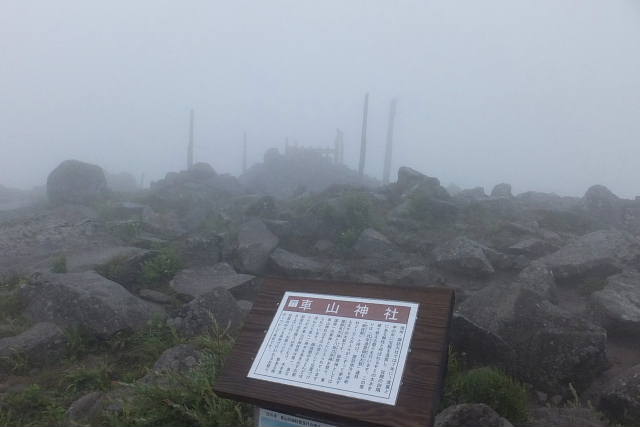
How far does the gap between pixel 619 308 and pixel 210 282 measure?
6.03 meters

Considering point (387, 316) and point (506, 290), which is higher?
point (387, 316)

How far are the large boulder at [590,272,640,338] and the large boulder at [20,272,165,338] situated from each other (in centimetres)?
594

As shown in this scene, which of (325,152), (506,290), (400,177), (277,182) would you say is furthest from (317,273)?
(325,152)

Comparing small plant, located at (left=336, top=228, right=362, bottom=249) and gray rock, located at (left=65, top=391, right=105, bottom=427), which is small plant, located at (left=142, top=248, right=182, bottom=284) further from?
small plant, located at (left=336, top=228, right=362, bottom=249)

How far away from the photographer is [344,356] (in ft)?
10.6

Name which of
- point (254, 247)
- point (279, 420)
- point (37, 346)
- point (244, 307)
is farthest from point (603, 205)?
point (37, 346)

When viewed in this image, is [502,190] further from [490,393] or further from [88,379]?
[88,379]

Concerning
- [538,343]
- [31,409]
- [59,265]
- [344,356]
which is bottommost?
[31,409]

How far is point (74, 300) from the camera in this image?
21.1 feet

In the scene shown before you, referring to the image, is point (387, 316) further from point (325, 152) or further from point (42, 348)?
point (325, 152)

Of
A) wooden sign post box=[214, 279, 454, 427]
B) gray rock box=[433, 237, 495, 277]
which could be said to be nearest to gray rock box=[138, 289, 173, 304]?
wooden sign post box=[214, 279, 454, 427]

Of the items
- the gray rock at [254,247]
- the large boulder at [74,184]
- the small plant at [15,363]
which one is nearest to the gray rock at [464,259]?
the gray rock at [254,247]

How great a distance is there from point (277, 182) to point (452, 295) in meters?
20.3

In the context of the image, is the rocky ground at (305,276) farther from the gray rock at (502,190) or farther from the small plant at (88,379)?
the gray rock at (502,190)
